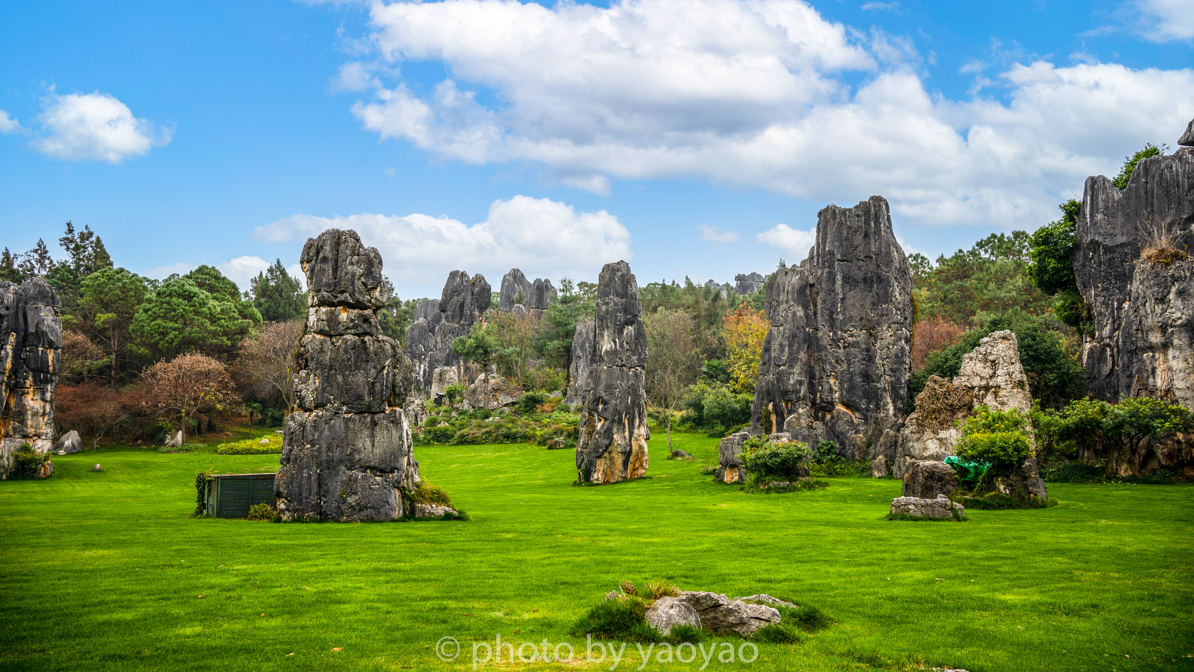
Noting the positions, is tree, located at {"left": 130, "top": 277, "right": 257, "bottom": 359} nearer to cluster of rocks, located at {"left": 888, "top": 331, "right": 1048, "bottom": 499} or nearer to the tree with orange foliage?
the tree with orange foliage

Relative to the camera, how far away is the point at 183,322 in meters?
59.9

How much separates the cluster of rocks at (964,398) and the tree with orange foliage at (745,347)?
21.5 meters

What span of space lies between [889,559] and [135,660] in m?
11.5

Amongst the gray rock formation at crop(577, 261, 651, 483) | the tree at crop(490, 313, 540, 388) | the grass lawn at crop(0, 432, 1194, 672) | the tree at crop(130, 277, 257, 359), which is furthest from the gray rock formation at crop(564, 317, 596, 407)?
the grass lawn at crop(0, 432, 1194, 672)

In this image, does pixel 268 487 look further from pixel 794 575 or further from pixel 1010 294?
pixel 1010 294

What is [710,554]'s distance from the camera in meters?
14.5

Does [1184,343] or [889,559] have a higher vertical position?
[1184,343]

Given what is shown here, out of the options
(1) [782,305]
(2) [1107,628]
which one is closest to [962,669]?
(2) [1107,628]

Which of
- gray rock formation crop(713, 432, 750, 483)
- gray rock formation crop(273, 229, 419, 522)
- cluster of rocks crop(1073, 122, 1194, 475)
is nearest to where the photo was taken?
gray rock formation crop(273, 229, 419, 522)

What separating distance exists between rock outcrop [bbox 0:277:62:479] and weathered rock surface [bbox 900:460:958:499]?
40.4 m

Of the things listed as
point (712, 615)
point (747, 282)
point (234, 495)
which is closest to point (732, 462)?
point (234, 495)

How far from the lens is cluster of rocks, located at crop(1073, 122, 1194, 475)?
94.7 feet

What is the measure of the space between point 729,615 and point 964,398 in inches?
873

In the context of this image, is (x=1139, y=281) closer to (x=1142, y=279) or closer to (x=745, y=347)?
(x=1142, y=279)
